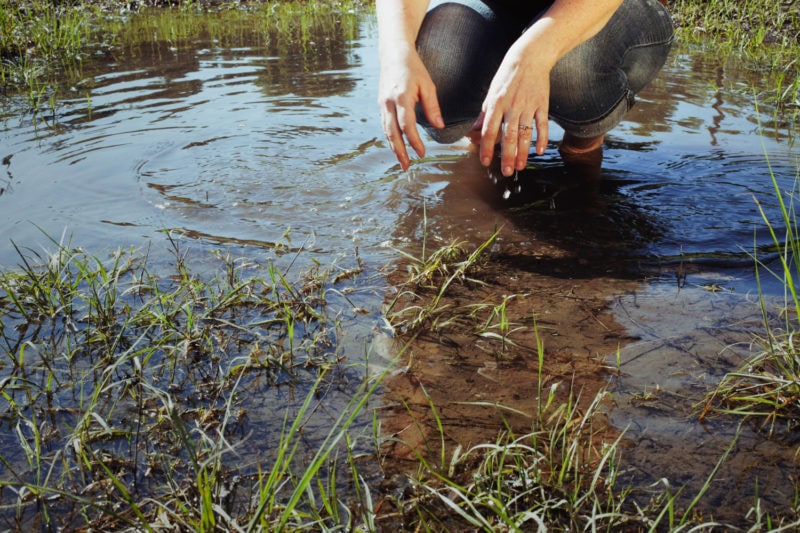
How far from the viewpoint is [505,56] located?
2.57 m

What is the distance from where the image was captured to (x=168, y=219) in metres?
2.89

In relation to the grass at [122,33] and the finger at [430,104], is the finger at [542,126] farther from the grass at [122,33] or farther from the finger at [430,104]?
the grass at [122,33]

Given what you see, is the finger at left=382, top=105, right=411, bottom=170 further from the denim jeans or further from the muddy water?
the denim jeans

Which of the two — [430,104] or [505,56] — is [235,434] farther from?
[505,56]

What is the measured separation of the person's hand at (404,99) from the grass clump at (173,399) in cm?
56

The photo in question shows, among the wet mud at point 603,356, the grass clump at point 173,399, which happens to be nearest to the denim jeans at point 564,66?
the wet mud at point 603,356

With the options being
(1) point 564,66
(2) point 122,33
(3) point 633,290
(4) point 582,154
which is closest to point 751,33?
(4) point 582,154

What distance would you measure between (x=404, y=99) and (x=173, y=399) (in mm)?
1312

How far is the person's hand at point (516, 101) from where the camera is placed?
2.30 metres

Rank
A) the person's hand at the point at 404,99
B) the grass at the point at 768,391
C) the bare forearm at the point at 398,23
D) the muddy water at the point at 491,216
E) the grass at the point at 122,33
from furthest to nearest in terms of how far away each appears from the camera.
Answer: the grass at the point at 122,33 → the bare forearm at the point at 398,23 → the person's hand at the point at 404,99 → the muddy water at the point at 491,216 → the grass at the point at 768,391

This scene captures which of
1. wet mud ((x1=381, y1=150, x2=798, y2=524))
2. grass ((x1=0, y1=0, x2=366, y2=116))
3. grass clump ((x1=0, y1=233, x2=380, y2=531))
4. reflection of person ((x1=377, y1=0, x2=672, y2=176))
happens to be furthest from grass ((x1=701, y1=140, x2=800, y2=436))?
grass ((x1=0, y1=0, x2=366, y2=116))

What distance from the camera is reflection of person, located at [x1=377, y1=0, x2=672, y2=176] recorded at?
245 centimetres

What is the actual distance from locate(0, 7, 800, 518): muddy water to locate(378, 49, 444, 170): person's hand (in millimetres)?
437

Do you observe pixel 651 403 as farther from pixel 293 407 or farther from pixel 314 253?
pixel 314 253
